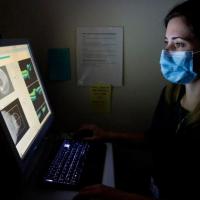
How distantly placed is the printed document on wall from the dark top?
10.2 inches

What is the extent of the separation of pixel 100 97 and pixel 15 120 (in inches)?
22.5

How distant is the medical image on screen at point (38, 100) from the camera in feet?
3.62

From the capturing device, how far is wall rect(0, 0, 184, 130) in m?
1.29

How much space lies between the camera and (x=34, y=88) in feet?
3.74

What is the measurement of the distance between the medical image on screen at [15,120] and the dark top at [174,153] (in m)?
0.56

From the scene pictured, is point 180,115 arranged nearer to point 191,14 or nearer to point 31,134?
point 191,14

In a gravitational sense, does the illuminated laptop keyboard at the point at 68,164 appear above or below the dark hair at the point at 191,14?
below

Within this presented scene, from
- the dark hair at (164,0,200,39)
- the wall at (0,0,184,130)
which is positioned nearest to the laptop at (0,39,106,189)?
the wall at (0,0,184,130)

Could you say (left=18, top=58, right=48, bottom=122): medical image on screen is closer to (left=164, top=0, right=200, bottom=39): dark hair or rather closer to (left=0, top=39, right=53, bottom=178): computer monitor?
(left=0, top=39, right=53, bottom=178): computer monitor

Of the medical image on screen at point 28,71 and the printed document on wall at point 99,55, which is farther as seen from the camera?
the printed document on wall at point 99,55

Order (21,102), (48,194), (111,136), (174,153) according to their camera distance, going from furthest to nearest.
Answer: (111,136)
(174,153)
(21,102)
(48,194)

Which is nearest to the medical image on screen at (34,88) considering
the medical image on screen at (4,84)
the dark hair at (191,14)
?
the medical image on screen at (4,84)

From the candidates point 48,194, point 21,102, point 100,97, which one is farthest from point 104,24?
point 48,194

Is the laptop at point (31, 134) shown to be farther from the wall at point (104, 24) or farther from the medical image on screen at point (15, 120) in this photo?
the wall at point (104, 24)
